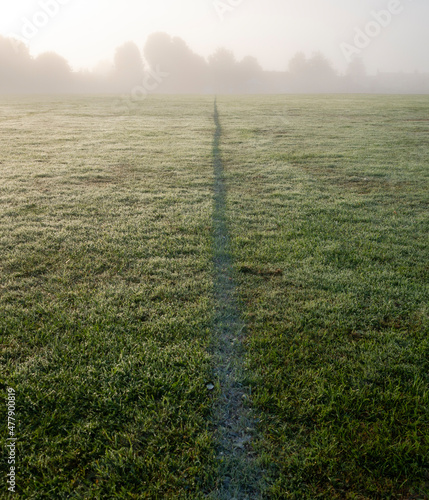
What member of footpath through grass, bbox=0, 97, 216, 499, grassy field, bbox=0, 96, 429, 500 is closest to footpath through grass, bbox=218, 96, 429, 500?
grassy field, bbox=0, 96, 429, 500

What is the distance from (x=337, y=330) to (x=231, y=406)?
135cm

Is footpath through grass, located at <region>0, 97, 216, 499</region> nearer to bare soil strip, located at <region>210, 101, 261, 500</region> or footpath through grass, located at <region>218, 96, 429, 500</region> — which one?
bare soil strip, located at <region>210, 101, 261, 500</region>

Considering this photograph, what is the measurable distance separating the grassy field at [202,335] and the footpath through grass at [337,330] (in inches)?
0.6

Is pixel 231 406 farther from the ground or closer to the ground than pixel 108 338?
closer to the ground

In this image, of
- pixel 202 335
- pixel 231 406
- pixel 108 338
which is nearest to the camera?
pixel 231 406

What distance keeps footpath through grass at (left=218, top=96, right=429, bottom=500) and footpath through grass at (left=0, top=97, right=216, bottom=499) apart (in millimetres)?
528

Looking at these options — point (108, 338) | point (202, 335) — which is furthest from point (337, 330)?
point (108, 338)

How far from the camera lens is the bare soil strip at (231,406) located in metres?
2.14

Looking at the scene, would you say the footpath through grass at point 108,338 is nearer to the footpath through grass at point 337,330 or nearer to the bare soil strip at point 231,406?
the bare soil strip at point 231,406

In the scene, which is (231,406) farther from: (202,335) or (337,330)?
Result: (337,330)

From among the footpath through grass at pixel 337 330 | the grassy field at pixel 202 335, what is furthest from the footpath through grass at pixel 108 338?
the footpath through grass at pixel 337 330

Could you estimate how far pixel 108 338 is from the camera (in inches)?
125

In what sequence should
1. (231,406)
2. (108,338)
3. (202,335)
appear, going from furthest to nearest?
(202,335), (108,338), (231,406)

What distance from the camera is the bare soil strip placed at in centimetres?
214
